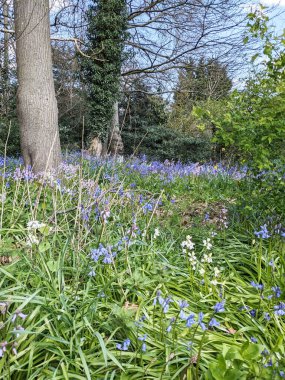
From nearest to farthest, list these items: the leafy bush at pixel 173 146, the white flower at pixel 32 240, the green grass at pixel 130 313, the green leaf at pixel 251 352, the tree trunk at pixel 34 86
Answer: the green leaf at pixel 251 352 → the green grass at pixel 130 313 → the white flower at pixel 32 240 → the tree trunk at pixel 34 86 → the leafy bush at pixel 173 146

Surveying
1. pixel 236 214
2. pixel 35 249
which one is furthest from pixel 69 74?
pixel 35 249

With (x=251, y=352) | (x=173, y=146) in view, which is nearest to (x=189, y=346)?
(x=251, y=352)

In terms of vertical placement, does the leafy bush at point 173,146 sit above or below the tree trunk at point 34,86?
below

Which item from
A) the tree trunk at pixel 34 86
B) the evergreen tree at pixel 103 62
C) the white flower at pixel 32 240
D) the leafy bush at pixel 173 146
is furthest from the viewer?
the leafy bush at pixel 173 146

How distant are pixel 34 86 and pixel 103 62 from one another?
8945 millimetres

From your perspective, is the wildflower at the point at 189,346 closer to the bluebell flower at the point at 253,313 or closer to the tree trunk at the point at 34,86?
the bluebell flower at the point at 253,313

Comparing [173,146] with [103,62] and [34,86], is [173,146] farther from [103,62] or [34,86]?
[34,86]

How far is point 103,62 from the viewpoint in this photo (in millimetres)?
13242

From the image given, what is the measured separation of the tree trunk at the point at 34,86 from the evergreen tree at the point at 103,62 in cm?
792

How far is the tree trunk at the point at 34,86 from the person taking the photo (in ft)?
16.5

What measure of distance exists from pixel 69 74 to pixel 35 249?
42.5ft

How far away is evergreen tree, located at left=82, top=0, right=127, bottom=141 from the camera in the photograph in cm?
1280

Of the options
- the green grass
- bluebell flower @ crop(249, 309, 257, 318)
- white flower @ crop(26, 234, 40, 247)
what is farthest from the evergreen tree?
bluebell flower @ crop(249, 309, 257, 318)

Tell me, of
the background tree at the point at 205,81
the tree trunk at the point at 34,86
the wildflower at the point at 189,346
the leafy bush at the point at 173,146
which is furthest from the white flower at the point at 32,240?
the leafy bush at the point at 173,146
